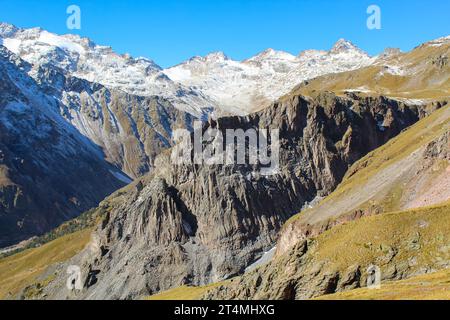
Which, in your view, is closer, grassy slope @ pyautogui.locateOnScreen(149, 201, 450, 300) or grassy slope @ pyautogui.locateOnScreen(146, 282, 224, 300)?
grassy slope @ pyautogui.locateOnScreen(149, 201, 450, 300)

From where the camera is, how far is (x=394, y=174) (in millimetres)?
165500

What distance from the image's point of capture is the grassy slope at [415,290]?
57388 mm

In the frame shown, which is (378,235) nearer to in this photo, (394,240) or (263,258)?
(394,240)

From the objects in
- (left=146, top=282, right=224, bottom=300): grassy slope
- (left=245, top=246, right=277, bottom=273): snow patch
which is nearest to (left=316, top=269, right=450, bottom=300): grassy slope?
(left=146, top=282, right=224, bottom=300): grassy slope

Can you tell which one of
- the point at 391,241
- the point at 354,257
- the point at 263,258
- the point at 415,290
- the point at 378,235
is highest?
the point at 378,235

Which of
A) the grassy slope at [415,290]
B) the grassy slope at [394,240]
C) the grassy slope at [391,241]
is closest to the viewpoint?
the grassy slope at [415,290]

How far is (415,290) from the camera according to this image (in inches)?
2420

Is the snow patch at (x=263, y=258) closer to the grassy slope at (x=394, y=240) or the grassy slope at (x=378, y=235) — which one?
the grassy slope at (x=378, y=235)

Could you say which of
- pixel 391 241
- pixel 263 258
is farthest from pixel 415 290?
pixel 263 258

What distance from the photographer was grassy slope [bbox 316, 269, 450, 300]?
57.4 m

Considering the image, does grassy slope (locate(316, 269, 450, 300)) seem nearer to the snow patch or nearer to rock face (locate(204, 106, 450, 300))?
rock face (locate(204, 106, 450, 300))

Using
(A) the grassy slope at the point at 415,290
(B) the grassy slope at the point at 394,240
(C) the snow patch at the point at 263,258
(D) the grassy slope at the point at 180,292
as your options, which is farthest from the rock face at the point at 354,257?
(C) the snow patch at the point at 263,258
